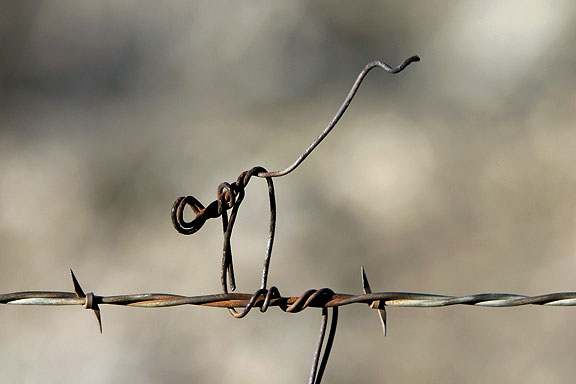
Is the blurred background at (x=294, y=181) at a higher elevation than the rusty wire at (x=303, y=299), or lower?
higher

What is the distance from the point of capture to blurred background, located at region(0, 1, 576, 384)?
108 inches

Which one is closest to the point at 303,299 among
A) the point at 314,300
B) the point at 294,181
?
the point at 314,300

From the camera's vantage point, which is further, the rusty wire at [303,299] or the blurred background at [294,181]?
the blurred background at [294,181]

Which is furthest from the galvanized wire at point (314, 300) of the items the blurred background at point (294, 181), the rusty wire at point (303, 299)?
the blurred background at point (294, 181)

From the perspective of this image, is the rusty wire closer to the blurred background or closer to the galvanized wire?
the galvanized wire

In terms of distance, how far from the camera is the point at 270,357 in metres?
2.70

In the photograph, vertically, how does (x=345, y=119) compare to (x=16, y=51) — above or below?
below

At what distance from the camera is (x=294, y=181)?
347 centimetres

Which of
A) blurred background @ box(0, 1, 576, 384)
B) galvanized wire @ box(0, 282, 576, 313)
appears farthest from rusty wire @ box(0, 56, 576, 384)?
blurred background @ box(0, 1, 576, 384)

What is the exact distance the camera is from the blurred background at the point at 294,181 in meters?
2.74

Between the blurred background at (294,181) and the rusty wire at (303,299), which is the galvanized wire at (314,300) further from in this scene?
the blurred background at (294,181)

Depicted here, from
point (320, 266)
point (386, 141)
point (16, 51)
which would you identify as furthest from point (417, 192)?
point (16, 51)

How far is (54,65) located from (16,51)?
258 millimetres

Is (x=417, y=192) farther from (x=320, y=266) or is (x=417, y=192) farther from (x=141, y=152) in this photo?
(x=141, y=152)
